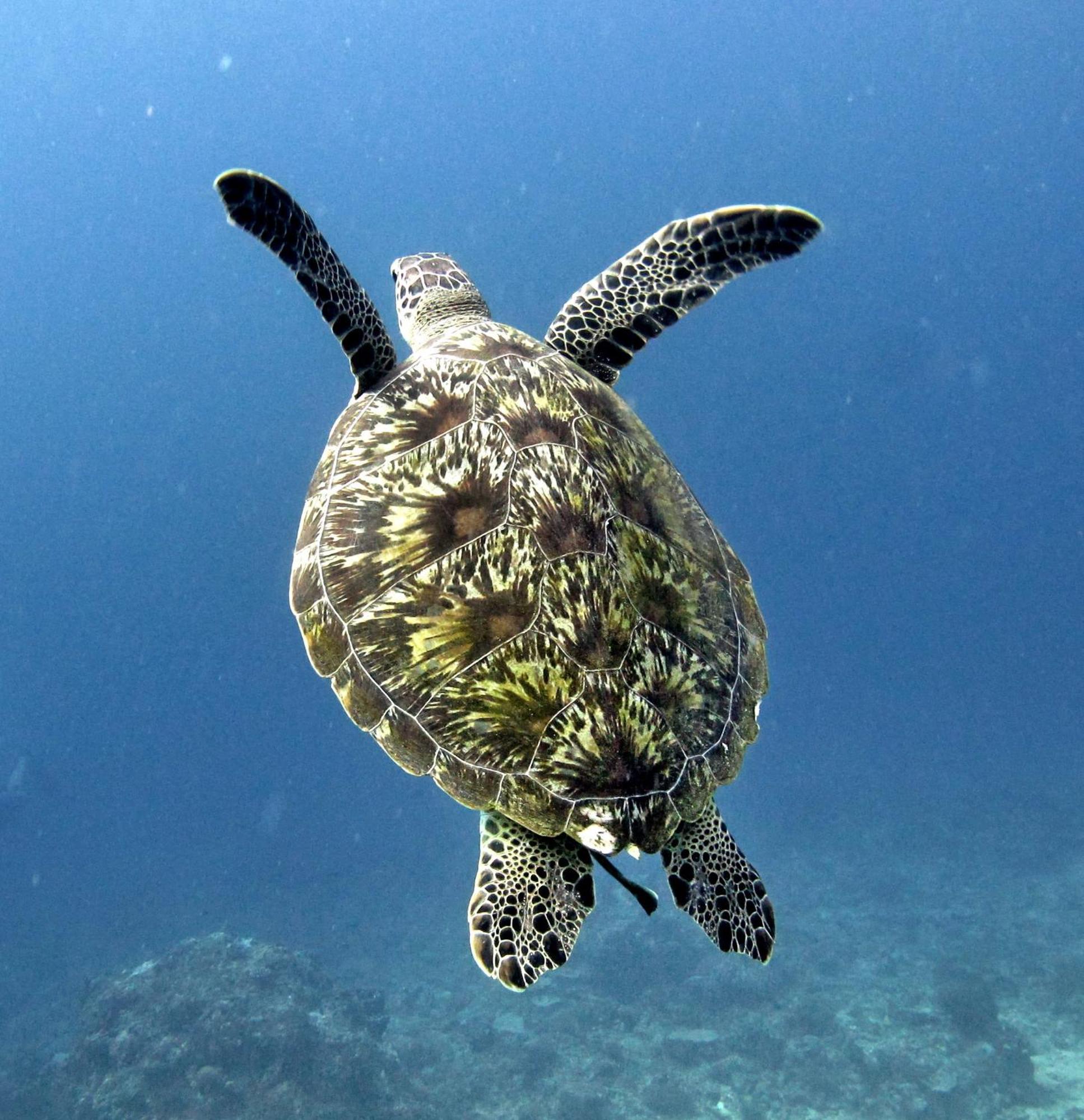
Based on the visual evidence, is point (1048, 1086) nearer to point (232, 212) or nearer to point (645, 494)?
point (645, 494)

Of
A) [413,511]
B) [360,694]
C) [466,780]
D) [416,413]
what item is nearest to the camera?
[466,780]

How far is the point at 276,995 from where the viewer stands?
15539 millimetres

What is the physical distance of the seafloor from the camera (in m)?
13.7

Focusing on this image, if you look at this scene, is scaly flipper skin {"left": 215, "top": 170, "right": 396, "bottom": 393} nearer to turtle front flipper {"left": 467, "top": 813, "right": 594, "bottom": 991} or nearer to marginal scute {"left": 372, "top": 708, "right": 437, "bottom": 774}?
marginal scute {"left": 372, "top": 708, "right": 437, "bottom": 774}

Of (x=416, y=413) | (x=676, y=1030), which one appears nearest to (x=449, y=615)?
(x=416, y=413)

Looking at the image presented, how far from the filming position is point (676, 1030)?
16.5 meters

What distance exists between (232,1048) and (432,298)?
46.5 ft

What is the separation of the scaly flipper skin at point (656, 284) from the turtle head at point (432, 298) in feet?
2.07

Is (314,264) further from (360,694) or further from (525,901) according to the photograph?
(525,901)

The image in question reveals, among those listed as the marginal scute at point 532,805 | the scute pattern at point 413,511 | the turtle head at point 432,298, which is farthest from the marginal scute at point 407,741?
the turtle head at point 432,298

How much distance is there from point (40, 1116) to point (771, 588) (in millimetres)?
87279

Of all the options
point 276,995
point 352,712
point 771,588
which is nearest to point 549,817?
point 352,712

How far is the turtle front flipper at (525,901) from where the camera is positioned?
3.01 meters

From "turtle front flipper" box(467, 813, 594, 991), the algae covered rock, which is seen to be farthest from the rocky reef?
"turtle front flipper" box(467, 813, 594, 991)
